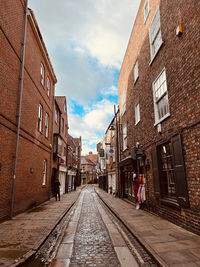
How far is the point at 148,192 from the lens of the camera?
916 cm

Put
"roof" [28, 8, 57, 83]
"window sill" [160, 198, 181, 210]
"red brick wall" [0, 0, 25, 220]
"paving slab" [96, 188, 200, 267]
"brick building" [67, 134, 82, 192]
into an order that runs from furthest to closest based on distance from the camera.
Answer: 1. "brick building" [67, 134, 82, 192]
2. "roof" [28, 8, 57, 83]
3. "red brick wall" [0, 0, 25, 220]
4. "window sill" [160, 198, 181, 210]
5. "paving slab" [96, 188, 200, 267]

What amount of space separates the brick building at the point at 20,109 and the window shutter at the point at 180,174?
21.5 ft

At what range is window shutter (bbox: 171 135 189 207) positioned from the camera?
574cm

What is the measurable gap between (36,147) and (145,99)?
7361 millimetres

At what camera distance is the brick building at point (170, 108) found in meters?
5.45

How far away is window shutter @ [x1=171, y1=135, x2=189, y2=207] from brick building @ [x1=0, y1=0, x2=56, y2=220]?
6.57 m

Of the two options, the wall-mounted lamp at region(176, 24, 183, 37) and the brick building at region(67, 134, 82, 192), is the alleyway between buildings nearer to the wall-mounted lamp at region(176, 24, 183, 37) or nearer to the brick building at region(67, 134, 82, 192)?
the wall-mounted lamp at region(176, 24, 183, 37)

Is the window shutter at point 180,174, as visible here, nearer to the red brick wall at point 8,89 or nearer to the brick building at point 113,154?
the red brick wall at point 8,89

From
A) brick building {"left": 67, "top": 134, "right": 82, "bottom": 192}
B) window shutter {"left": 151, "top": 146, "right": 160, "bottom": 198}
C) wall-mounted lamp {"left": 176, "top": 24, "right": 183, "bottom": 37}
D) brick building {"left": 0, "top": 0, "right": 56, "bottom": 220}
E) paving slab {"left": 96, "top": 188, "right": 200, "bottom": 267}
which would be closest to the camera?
paving slab {"left": 96, "top": 188, "right": 200, "bottom": 267}

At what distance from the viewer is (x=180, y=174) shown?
6.02m

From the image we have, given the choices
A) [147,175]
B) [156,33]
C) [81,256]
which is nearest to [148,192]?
[147,175]

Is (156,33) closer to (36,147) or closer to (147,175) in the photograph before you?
(147,175)

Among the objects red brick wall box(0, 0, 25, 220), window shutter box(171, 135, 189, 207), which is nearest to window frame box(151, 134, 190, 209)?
window shutter box(171, 135, 189, 207)

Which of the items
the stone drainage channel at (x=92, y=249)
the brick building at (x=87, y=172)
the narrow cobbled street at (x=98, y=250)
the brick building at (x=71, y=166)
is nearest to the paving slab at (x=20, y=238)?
the stone drainage channel at (x=92, y=249)
